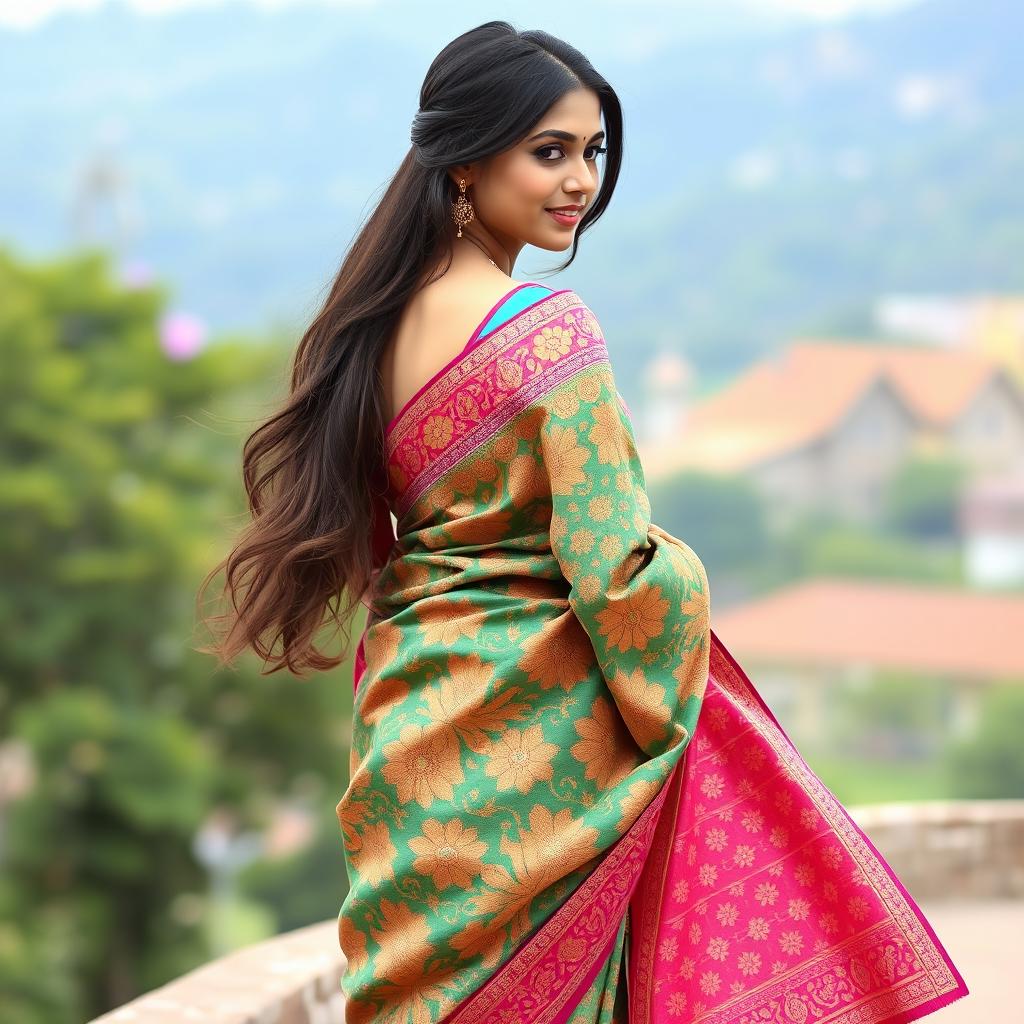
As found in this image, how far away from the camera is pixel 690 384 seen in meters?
26.4

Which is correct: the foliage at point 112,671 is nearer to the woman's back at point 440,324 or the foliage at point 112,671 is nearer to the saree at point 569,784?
the woman's back at point 440,324

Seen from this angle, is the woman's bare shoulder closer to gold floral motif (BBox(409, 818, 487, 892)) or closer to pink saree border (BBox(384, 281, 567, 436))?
pink saree border (BBox(384, 281, 567, 436))

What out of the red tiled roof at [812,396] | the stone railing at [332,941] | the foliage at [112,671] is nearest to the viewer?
the stone railing at [332,941]

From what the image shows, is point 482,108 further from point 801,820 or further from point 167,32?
point 167,32

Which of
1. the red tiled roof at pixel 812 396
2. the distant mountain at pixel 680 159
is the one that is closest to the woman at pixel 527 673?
the red tiled roof at pixel 812 396

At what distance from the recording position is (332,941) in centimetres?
257

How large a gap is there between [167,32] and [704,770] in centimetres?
3729

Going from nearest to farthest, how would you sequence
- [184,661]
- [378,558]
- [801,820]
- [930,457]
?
[801,820] → [378,558] → [184,661] → [930,457]

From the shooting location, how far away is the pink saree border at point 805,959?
5.46 ft

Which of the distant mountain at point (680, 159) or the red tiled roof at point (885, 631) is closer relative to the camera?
the red tiled roof at point (885, 631)

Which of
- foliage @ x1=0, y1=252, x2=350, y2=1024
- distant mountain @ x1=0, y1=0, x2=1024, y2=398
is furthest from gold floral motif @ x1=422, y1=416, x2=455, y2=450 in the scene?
distant mountain @ x1=0, y1=0, x2=1024, y2=398

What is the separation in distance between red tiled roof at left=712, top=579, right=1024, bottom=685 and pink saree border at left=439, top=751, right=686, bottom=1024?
21180mm

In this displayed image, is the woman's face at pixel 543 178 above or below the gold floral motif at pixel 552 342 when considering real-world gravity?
above

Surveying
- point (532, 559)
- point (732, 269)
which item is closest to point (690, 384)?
point (732, 269)
